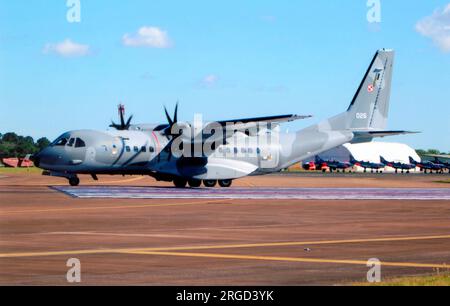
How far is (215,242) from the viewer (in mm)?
24438

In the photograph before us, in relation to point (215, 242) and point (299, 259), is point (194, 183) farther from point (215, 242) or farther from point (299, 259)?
point (299, 259)

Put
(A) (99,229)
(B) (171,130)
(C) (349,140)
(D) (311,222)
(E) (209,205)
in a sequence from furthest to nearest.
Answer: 1. (C) (349,140)
2. (B) (171,130)
3. (E) (209,205)
4. (D) (311,222)
5. (A) (99,229)

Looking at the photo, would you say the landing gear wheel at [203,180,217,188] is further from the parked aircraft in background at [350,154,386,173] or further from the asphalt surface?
the parked aircraft in background at [350,154,386,173]

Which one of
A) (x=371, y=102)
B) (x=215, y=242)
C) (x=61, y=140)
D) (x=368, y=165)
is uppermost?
(x=371, y=102)

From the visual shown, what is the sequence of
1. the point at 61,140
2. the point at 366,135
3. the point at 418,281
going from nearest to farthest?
the point at 418,281
the point at 61,140
the point at 366,135

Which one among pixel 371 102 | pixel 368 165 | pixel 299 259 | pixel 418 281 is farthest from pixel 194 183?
pixel 368 165

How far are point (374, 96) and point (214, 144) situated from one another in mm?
15333

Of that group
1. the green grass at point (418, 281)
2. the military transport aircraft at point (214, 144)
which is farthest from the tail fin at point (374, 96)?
the green grass at point (418, 281)

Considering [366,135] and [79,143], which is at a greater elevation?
[366,135]

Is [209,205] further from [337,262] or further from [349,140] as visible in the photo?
[349,140]

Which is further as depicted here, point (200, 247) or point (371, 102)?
point (371, 102)

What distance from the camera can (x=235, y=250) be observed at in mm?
22328
